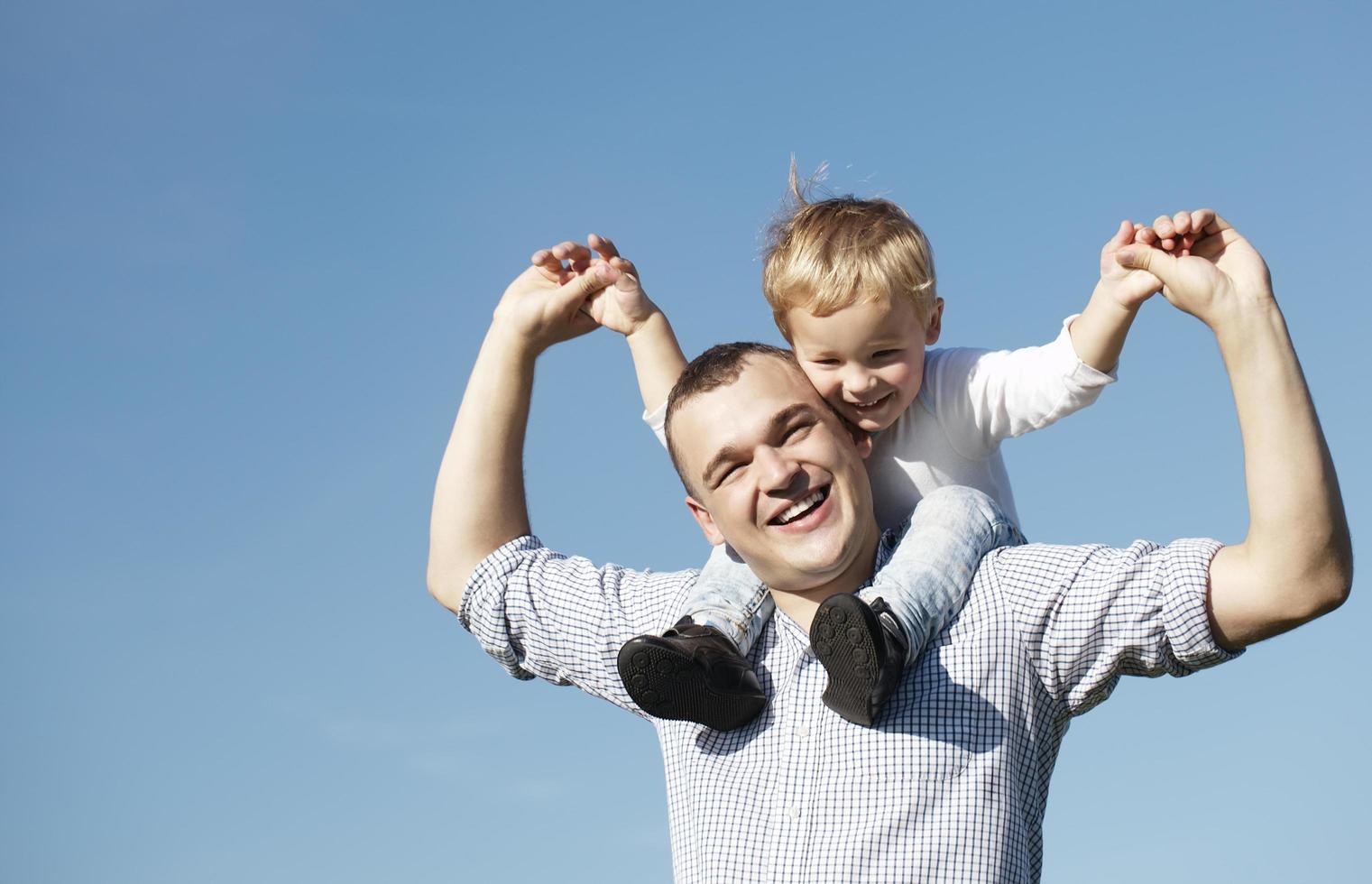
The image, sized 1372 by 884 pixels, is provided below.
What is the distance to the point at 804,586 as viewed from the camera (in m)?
4.26

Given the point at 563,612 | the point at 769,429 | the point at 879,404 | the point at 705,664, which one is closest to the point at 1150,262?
the point at 879,404

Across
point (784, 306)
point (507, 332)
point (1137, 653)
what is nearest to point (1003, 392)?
point (784, 306)

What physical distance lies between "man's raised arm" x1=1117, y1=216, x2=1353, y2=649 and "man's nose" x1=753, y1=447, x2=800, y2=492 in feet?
3.87

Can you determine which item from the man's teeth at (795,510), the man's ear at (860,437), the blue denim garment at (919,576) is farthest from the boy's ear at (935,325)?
the man's teeth at (795,510)

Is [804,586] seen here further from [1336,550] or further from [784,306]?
[1336,550]

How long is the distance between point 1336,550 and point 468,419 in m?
2.80

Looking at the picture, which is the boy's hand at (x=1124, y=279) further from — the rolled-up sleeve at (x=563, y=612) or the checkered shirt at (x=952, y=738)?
the rolled-up sleeve at (x=563, y=612)

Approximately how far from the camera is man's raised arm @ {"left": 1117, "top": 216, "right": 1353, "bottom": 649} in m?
3.47

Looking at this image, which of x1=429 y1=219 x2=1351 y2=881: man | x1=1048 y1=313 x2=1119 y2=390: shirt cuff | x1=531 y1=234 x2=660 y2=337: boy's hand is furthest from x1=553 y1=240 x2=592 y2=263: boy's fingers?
x1=1048 y1=313 x2=1119 y2=390: shirt cuff

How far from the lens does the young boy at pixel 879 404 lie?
12.7 feet

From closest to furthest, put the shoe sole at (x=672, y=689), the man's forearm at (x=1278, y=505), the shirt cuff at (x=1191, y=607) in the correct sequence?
the man's forearm at (x=1278, y=505) < the shirt cuff at (x=1191, y=607) < the shoe sole at (x=672, y=689)

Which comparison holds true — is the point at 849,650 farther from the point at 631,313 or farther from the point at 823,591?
the point at 631,313

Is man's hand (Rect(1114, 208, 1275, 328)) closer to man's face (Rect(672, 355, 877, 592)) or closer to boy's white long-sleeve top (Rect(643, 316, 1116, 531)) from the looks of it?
boy's white long-sleeve top (Rect(643, 316, 1116, 531))

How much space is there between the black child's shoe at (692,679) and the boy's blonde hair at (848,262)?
1.30m
